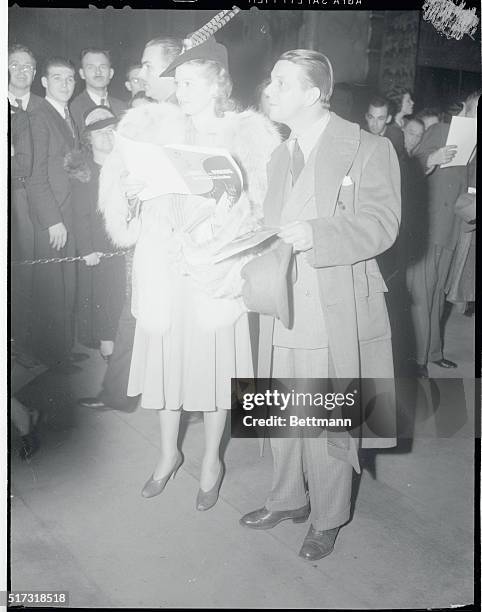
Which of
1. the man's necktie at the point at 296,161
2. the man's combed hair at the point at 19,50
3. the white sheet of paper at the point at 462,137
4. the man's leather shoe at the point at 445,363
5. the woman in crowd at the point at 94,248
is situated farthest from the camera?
the man's leather shoe at the point at 445,363

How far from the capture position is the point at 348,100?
2.10 metres

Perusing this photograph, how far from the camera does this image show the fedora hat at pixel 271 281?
180cm

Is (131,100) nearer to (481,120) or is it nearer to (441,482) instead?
(481,120)

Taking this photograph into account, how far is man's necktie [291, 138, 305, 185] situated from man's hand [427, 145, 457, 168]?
74 centimetres

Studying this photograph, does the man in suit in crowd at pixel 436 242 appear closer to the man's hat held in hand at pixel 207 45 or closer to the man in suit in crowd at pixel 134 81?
the man's hat held in hand at pixel 207 45

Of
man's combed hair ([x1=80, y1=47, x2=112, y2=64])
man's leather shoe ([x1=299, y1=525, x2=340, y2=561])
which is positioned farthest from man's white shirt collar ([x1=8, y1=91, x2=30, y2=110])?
man's leather shoe ([x1=299, y1=525, x2=340, y2=561])

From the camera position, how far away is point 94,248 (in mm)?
2195

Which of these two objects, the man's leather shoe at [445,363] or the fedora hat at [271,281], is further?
the man's leather shoe at [445,363]

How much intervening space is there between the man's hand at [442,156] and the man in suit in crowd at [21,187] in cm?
143

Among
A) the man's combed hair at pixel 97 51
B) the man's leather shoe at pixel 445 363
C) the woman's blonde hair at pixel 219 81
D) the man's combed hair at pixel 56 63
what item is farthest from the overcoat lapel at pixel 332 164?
the man's leather shoe at pixel 445 363

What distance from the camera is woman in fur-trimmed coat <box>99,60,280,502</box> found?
200 centimetres

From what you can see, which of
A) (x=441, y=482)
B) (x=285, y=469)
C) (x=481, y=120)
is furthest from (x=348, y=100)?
(x=441, y=482)

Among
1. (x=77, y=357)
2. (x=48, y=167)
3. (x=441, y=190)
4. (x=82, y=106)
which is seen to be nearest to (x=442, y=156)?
(x=441, y=190)

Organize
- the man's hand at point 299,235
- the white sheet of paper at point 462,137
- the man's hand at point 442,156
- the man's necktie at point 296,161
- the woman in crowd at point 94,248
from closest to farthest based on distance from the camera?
the man's hand at point 299,235 → the man's necktie at point 296,161 → the woman in crowd at point 94,248 → the white sheet of paper at point 462,137 → the man's hand at point 442,156
